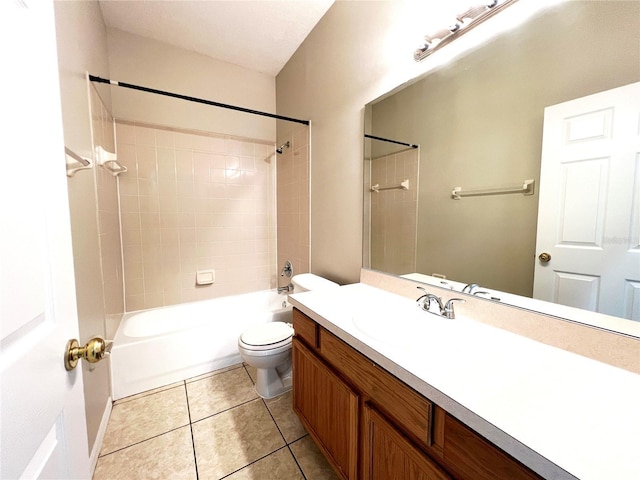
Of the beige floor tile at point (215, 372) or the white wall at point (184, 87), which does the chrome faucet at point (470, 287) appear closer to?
the beige floor tile at point (215, 372)

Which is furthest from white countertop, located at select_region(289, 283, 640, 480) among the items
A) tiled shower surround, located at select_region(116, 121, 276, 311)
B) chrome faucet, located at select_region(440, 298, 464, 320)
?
tiled shower surround, located at select_region(116, 121, 276, 311)

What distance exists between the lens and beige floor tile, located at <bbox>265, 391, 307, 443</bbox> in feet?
4.55

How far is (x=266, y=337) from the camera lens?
1675 mm

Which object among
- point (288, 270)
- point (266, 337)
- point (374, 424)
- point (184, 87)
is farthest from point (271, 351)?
point (184, 87)

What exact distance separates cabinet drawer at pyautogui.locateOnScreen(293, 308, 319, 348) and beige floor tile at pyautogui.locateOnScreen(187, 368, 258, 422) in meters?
0.78

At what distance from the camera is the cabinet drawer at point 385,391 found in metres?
0.65

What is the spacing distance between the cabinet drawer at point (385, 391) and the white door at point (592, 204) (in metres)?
0.60

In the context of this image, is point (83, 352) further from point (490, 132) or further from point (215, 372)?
point (215, 372)

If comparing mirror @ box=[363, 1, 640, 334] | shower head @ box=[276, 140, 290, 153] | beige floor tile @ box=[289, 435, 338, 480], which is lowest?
beige floor tile @ box=[289, 435, 338, 480]

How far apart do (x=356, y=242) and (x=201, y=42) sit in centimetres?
216

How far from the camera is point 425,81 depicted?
1234 millimetres

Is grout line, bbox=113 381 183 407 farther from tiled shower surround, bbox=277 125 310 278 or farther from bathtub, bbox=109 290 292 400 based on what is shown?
tiled shower surround, bbox=277 125 310 278

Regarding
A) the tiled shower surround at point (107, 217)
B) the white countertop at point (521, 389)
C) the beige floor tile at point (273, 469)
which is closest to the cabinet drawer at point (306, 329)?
A: the white countertop at point (521, 389)

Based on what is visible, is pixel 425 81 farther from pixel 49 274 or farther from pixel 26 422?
pixel 26 422
